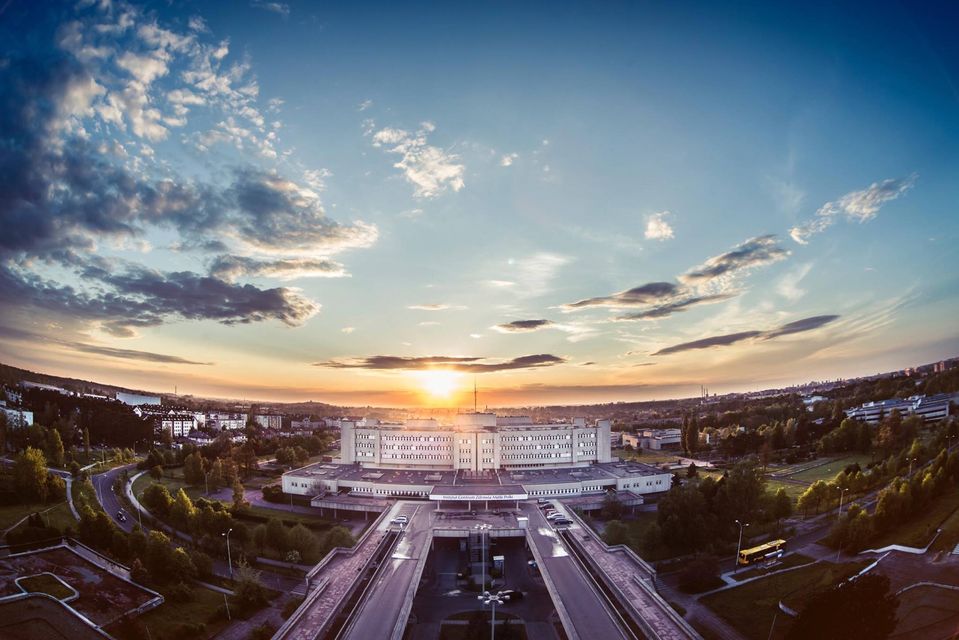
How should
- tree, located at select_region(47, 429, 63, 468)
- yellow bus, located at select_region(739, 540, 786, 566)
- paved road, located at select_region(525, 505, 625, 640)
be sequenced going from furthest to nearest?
yellow bus, located at select_region(739, 540, 786, 566), paved road, located at select_region(525, 505, 625, 640), tree, located at select_region(47, 429, 63, 468)

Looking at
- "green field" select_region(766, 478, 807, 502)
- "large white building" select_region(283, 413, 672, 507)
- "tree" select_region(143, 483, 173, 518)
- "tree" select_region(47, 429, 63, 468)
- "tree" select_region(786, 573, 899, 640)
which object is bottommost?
"large white building" select_region(283, 413, 672, 507)

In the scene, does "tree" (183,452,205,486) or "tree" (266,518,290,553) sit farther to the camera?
"tree" (183,452,205,486)

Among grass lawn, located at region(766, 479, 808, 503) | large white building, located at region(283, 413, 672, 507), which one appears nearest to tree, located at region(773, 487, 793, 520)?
grass lawn, located at region(766, 479, 808, 503)

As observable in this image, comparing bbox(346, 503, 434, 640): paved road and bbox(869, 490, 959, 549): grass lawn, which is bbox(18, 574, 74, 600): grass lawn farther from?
bbox(869, 490, 959, 549): grass lawn

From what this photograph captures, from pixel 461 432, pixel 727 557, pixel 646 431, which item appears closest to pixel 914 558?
pixel 727 557

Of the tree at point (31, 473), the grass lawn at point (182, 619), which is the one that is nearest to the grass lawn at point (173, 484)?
the grass lawn at point (182, 619)

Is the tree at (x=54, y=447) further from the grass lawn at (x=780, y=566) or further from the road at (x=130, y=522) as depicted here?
the grass lawn at (x=780, y=566)
